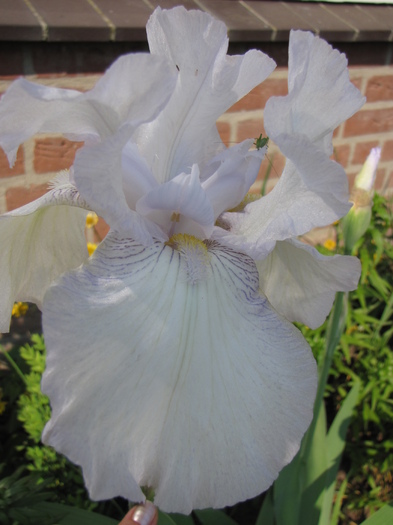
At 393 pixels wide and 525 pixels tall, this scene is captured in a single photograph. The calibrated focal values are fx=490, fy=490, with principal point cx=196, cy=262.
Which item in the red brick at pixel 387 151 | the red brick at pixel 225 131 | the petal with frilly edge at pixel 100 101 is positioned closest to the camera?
the petal with frilly edge at pixel 100 101

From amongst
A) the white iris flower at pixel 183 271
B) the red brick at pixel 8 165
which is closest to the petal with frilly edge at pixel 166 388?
the white iris flower at pixel 183 271

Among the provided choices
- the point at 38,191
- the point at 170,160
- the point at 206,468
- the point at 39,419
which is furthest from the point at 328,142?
the point at 38,191

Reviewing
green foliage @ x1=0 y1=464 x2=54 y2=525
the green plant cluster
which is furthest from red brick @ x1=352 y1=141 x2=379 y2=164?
green foliage @ x1=0 y1=464 x2=54 y2=525

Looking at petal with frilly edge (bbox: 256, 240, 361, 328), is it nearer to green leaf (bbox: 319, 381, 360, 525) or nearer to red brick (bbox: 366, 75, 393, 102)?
green leaf (bbox: 319, 381, 360, 525)

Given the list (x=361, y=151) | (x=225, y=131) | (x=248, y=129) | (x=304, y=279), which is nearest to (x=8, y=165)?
(x=225, y=131)

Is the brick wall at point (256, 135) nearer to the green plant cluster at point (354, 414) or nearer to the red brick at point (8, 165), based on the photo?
the red brick at point (8, 165)

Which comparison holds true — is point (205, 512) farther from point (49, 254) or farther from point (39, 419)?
point (49, 254)
